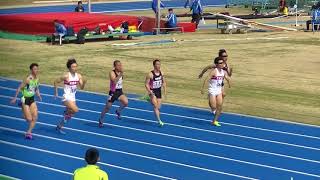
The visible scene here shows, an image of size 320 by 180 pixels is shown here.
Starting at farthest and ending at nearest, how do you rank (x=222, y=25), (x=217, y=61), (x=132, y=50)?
(x=222, y=25) → (x=132, y=50) → (x=217, y=61)

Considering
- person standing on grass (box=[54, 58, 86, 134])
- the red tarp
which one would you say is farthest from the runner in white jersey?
the red tarp

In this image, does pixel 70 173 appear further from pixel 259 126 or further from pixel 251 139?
pixel 259 126

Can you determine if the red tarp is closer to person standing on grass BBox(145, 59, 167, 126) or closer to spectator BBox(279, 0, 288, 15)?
spectator BBox(279, 0, 288, 15)

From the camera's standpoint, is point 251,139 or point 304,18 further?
point 304,18

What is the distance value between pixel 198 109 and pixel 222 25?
20680 mm

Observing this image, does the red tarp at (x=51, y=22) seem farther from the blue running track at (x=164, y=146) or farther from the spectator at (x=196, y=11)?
the blue running track at (x=164, y=146)

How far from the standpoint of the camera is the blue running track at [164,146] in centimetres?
1201

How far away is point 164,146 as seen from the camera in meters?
13.8

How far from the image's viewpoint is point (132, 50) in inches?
1137

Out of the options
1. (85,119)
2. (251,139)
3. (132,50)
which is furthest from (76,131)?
(132,50)

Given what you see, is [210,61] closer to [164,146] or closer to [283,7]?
[164,146]

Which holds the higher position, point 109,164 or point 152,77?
point 152,77

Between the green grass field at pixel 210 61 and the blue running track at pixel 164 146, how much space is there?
1733mm

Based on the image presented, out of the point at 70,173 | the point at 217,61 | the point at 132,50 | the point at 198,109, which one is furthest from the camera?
the point at 132,50
